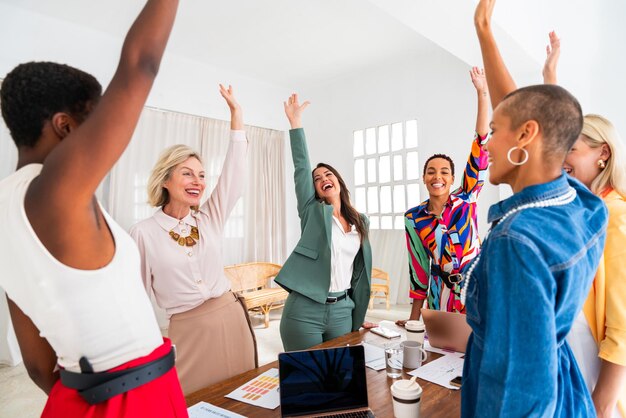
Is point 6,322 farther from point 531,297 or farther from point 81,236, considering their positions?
point 531,297

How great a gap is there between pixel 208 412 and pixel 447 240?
147cm

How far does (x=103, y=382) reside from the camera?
0.67 metres

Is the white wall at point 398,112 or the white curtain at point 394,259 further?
the white curtain at point 394,259

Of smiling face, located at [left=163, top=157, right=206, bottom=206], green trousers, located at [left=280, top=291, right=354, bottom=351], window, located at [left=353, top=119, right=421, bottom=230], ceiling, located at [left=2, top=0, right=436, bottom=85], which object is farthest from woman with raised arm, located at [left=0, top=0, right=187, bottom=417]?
window, located at [left=353, top=119, right=421, bottom=230]

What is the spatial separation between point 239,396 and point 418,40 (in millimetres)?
4701

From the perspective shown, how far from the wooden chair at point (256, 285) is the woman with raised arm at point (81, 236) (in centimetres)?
421

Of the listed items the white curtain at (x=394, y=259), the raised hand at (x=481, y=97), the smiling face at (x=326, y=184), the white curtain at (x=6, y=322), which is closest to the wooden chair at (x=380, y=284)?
the white curtain at (x=394, y=259)

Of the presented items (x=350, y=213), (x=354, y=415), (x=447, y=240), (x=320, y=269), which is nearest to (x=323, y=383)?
(x=354, y=415)

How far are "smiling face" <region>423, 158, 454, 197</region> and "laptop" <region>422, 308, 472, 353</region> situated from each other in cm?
88

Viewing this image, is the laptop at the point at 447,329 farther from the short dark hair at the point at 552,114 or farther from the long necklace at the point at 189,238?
the long necklace at the point at 189,238

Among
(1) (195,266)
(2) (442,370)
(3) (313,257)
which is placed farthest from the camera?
(3) (313,257)

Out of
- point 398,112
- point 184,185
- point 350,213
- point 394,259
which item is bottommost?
point 394,259

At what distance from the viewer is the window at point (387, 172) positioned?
17.8 feet

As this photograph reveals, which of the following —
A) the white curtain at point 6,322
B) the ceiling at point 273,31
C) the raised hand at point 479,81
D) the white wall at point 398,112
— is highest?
the ceiling at point 273,31
